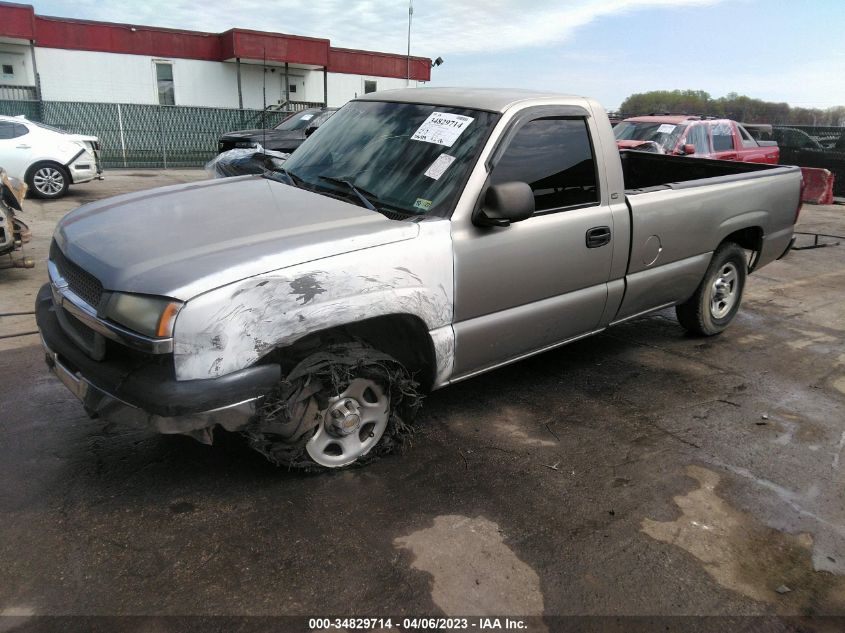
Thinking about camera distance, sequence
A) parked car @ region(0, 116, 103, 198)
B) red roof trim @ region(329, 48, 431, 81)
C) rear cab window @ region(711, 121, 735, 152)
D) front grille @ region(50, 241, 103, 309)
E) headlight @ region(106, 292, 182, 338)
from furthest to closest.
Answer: red roof trim @ region(329, 48, 431, 81), rear cab window @ region(711, 121, 735, 152), parked car @ region(0, 116, 103, 198), front grille @ region(50, 241, 103, 309), headlight @ region(106, 292, 182, 338)

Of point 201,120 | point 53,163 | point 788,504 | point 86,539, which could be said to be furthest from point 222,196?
point 201,120

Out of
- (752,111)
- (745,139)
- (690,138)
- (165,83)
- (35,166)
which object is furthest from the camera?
(752,111)

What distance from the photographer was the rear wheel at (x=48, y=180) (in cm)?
1170

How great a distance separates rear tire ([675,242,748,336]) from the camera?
527 centimetres

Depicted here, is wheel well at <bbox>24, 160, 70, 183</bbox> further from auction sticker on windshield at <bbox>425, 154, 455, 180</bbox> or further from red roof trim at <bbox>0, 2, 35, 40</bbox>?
red roof trim at <bbox>0, 2, 35, 40</bbox>

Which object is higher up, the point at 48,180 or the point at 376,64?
the point at 376,64

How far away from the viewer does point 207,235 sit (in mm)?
2928

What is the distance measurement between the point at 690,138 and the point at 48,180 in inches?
468

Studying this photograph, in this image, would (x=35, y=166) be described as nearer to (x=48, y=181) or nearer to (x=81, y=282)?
(x=48, y=181)

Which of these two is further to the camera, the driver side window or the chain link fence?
the chain link fence

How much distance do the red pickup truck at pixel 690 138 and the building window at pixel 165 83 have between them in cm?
1986

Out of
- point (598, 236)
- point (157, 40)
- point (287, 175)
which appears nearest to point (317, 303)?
point (287, 175)

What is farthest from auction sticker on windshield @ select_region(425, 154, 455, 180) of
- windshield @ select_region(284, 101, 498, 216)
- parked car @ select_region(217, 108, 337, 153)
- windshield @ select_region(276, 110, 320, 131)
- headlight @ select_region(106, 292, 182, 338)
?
windshield @ select_region(276, 110, 320, 131)

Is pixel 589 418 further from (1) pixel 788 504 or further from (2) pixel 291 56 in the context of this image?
(2) pixel 291 56
